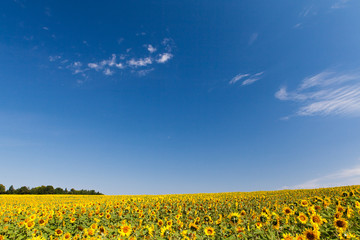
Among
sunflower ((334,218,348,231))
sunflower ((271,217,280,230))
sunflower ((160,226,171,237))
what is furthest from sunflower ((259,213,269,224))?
sunflower ((160,226,171,237))

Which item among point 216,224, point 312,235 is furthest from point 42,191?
point 312,235

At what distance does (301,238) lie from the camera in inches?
172

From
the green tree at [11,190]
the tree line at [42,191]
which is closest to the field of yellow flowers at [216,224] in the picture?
the tree line at [42,191]

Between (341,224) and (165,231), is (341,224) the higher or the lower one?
the higher one

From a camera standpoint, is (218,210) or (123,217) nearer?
(123,217)

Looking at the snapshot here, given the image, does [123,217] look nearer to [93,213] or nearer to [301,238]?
[93,213]

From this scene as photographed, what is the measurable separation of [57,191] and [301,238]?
254ft

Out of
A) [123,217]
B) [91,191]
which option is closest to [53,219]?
[123,217]

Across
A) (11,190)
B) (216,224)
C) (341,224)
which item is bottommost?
(216,224)

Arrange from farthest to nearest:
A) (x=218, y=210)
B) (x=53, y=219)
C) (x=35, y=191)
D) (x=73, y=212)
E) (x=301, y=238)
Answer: (x=35, y=191), (x=218, y=210), (x=73, y=212), (x=53, y=219), (x=301, y=238)

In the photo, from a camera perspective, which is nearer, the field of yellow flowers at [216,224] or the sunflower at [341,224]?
the sunflower at [341,224]

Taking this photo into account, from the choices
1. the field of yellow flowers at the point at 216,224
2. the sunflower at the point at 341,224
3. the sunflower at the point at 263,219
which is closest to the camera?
the sunflower at the point at 341,224

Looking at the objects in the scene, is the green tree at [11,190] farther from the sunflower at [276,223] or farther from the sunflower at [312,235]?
the sunflower at [312,235]

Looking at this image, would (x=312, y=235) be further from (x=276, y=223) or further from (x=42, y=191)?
(x=42, y=191)
